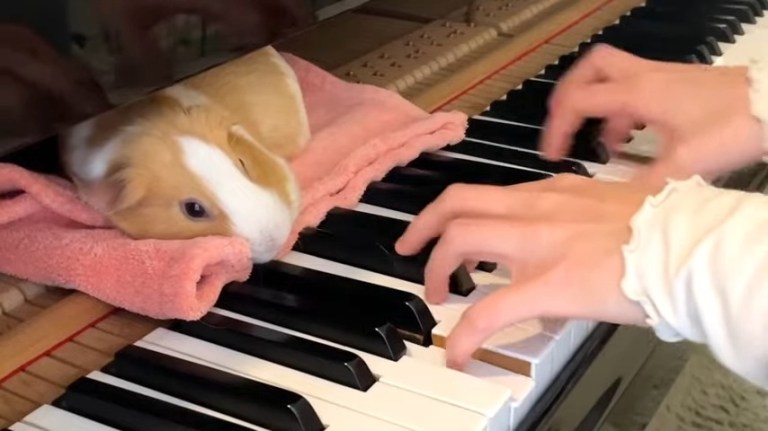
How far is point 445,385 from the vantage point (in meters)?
0.73

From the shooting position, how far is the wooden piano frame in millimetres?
774

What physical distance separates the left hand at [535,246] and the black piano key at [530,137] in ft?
0.80

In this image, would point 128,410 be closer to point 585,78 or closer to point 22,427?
point 22,427

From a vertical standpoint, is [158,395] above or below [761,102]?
below

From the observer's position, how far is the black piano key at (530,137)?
43.3 inches

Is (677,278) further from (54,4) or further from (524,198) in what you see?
(54,4)

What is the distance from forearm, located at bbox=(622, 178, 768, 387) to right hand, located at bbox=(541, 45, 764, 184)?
0.76ft

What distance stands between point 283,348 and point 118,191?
21cm

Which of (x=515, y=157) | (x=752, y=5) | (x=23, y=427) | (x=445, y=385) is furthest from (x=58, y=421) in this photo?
(x=752, y=5)

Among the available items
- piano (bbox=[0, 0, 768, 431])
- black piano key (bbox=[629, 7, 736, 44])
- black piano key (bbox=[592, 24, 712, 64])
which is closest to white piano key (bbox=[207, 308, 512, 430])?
piano (bbox=[0, 0, 768, 431])

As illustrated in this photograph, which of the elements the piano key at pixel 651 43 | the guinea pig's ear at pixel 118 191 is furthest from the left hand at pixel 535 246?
the piano key at pixel 651 43

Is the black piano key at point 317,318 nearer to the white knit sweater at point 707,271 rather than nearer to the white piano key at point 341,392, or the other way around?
the white piano key at point 341,392

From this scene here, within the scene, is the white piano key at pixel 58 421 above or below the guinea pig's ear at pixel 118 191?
below

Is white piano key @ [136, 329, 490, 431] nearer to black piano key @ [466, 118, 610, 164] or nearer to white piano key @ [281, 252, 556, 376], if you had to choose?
white piano key @ [281, 252, 556, 376]
